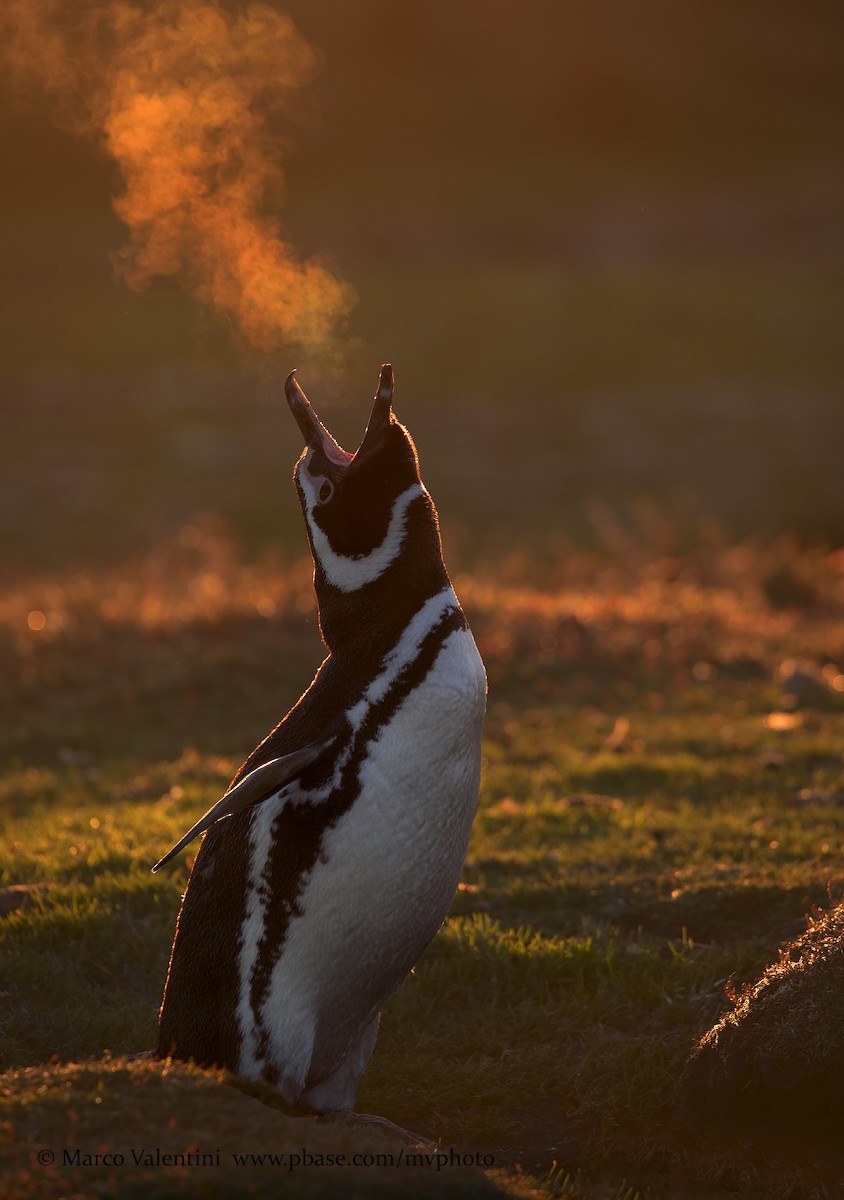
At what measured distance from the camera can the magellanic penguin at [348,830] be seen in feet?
16.4

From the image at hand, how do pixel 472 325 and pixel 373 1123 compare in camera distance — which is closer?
pixel 373 1123

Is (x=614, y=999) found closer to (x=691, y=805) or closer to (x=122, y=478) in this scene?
(x=691, y=805)

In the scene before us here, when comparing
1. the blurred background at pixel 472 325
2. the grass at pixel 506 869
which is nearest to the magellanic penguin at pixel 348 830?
the grass at pixel 506 869

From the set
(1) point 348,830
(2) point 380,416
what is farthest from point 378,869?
(2) point 380,416

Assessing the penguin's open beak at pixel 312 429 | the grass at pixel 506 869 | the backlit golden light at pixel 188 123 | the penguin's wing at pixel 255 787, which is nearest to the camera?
the penguin's wing at pixel 255 787

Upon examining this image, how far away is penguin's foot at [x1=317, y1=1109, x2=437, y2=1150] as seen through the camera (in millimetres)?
4984

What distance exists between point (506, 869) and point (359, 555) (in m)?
3.09

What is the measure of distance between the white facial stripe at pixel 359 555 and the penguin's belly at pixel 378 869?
460 mm

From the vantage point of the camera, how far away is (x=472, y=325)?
43.7 m

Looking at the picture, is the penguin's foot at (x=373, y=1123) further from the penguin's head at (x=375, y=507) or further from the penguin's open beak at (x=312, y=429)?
the penguin's open beak at (x=312, y=429)

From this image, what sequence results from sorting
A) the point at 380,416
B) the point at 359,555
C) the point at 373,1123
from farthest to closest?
the point at 359,555 → the point at 380,416 → the point at 373,1123

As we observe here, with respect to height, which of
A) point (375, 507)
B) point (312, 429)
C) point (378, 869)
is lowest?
point (378, 869)

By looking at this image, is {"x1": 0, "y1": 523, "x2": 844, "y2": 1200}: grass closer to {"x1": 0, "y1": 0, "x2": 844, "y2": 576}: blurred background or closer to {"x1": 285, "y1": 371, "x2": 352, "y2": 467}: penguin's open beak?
{"x1": 285, "y1": 371, "x2": 352, "y2": 467}: penguin's open beak

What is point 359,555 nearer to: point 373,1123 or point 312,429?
point 312,429
